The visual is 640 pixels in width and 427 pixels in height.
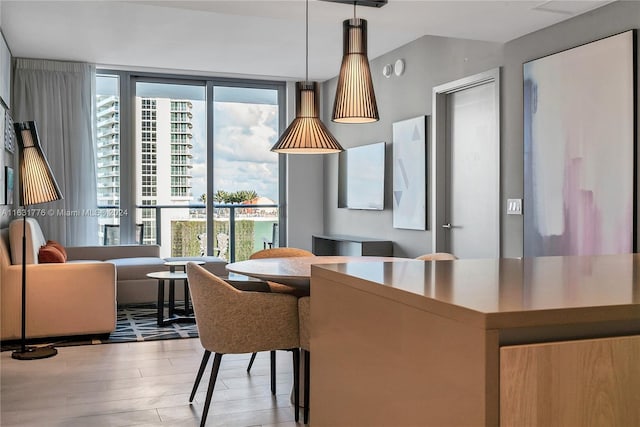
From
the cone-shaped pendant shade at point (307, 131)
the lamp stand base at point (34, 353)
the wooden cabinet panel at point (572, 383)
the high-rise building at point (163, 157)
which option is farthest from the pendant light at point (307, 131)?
the high-rise building at point (163, 157)

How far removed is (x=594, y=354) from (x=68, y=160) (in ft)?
23.5

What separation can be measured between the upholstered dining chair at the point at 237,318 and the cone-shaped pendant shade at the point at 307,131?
1000 millimetres

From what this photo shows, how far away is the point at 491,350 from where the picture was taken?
73 centimetres

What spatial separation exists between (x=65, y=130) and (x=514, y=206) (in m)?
5.08

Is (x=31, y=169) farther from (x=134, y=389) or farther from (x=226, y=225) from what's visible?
(x=226, y=225)

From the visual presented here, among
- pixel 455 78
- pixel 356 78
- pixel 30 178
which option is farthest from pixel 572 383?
pixel 455 78

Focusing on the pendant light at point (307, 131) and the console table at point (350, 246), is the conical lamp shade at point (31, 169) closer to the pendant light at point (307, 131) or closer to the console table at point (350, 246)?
the pendant light at point (307, 131)

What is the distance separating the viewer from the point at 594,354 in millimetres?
796

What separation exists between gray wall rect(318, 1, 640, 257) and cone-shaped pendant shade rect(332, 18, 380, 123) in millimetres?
1754

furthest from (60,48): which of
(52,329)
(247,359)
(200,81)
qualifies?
(247,359)

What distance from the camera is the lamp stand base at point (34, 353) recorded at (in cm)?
412

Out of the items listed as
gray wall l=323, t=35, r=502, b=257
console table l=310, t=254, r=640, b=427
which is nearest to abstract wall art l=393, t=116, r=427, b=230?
gray wall l=323, t=35, r=502, b=257

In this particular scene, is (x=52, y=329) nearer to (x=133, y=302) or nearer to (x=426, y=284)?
(x=133, y=302)

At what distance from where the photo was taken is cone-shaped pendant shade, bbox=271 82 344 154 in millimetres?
3527
